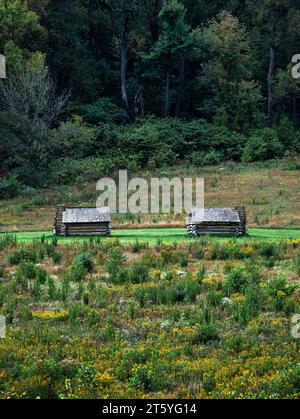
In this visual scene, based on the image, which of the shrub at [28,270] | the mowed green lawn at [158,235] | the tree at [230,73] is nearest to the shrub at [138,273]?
the shrub at [28,270]

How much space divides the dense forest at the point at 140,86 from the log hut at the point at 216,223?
17.7 meters

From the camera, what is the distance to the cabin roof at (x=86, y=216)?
2776cm

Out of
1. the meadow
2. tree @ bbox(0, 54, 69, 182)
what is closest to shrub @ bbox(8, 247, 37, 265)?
the meadow

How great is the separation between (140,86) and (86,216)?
114 feet

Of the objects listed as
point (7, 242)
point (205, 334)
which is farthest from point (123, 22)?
point (205, 334)

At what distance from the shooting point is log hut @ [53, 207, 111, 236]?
27.8 m

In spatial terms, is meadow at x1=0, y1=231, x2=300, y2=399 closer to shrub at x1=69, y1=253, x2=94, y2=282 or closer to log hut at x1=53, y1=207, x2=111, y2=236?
shrub at x1=69, y1=253, x2=94, y2=282

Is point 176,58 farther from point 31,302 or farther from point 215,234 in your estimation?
point 31,302

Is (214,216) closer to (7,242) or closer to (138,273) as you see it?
(138,273)

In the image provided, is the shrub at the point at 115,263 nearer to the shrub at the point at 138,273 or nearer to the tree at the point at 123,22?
the shrub at the point at 138,273

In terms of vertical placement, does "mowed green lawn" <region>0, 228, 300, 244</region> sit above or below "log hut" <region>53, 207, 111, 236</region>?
below

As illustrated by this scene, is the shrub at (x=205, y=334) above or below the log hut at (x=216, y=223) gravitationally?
below

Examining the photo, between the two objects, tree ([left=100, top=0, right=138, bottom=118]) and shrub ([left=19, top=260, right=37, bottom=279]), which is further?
tree ([left=100, top=0, right=138, bottom=118])

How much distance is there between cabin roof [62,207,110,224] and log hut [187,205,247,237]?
3.36 meters
